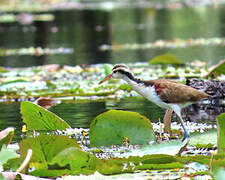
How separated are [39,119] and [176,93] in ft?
3.39

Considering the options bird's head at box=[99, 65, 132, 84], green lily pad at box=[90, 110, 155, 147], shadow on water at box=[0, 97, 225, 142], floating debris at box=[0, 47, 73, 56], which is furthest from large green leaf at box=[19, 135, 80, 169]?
floating debris at box=[0, 47, 73, 56]

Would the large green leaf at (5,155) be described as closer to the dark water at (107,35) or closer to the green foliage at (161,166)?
the green foliage at (161,166)

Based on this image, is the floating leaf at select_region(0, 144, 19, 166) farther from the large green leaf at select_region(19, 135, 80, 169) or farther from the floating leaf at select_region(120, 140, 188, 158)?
the floating leaf at select_region(120, 140, 188, 158)

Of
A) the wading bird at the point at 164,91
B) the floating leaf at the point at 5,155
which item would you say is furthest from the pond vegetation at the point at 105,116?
the wading bird at the point at 164,91

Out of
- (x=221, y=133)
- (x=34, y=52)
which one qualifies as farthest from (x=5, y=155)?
(x=34, y=52)

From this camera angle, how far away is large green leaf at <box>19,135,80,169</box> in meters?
3.50

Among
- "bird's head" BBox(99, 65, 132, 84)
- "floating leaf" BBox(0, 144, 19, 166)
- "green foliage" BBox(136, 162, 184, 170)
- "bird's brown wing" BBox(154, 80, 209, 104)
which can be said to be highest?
"bird's head" BBox(99, 65, 132, 84)

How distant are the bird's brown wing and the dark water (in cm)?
627

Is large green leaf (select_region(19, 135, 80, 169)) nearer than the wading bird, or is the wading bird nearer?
large green leaf (select_region(19, 135, 80, 169))

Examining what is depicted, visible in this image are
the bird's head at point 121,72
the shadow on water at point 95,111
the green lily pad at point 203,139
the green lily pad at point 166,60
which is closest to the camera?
the green lily pad at point 203,139

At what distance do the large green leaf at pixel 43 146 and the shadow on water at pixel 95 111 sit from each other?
1.21 meters

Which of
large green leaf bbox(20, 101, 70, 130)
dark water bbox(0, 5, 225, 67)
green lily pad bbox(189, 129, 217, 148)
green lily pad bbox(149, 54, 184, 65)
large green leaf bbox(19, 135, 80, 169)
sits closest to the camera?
large green leaf bbox(19, 135, 80, 169)

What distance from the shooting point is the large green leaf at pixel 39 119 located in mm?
4305

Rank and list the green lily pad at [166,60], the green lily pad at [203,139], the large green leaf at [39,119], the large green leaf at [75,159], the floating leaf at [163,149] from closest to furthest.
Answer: the large green leaf at [75,159], the floating leaf at [163,149], the green lily pad at [203,139], the large green leaf at [39,119], the green lily pad at [166,60]
